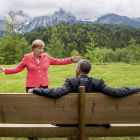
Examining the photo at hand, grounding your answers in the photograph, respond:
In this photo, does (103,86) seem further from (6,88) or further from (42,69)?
(6,88)

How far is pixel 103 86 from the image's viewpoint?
8.96ft

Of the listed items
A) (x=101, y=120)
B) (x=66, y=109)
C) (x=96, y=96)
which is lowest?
(x=101, y=120)

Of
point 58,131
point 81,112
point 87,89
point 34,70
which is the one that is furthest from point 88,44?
point 81,112

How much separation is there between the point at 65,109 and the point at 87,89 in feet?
1.70

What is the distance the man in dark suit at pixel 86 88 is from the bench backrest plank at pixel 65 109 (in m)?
0.09

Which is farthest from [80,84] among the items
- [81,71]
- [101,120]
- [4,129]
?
[4,129]

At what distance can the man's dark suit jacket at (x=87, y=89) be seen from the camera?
258 centimetres

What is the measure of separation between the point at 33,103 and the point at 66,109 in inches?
21.3

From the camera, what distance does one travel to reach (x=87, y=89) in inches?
112

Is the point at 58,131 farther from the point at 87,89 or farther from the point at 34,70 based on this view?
the point at 34,70

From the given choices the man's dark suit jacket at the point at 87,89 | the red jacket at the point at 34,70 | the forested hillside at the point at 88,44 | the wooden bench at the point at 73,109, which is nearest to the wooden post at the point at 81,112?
the wooden bench at the point at 73,109

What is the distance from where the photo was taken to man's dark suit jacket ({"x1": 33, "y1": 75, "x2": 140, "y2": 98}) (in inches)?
102

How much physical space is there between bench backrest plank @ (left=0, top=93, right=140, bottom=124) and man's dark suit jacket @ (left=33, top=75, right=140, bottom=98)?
0.28 feet

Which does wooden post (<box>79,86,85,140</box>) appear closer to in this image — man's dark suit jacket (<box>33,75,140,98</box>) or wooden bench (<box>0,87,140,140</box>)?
wooden bench (<box>0,87,140,140</box>)
